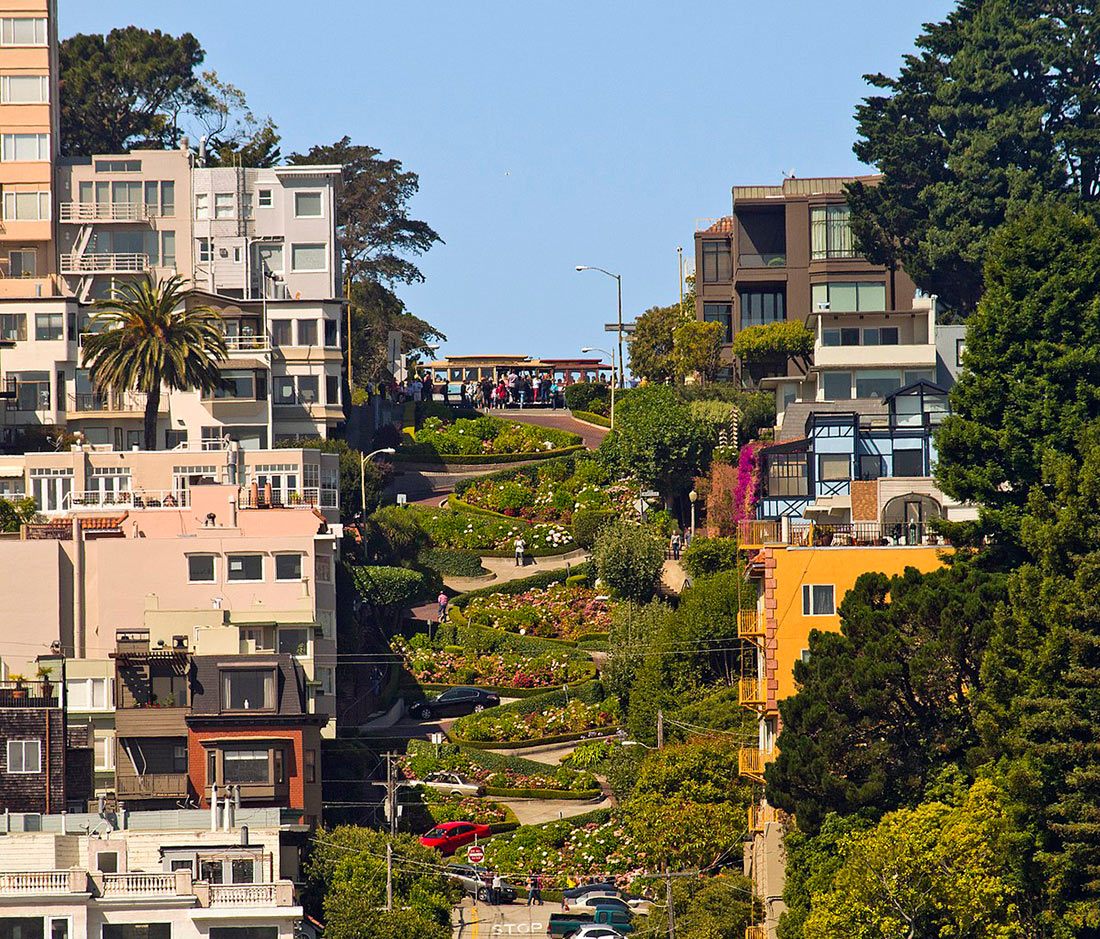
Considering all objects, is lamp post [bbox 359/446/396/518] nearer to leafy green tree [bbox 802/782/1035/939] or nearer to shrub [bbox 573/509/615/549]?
shrub [bbox 573/509/615/549]

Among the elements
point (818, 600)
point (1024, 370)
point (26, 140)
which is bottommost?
point (818, 600)

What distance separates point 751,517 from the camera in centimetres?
11981

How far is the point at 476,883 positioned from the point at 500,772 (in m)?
12.3

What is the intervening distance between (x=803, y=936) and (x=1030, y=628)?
11668 mm

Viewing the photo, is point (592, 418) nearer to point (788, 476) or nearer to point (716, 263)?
point (716, 263)

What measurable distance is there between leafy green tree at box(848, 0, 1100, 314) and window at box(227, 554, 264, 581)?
143ft

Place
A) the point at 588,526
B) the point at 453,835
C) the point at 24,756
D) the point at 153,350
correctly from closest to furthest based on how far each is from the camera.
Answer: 1. the point at 24,756
2. the point at 453,835
3. the point at 153,350
4. the point at 588,526

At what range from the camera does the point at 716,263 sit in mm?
160875

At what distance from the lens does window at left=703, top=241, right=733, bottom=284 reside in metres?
160

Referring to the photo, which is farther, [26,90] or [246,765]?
[26,90]

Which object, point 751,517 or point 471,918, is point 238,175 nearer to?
point 751,517

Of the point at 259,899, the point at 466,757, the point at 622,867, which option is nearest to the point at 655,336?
the point at 466,757

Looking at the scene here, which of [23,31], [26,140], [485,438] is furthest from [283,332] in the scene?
[23,31]

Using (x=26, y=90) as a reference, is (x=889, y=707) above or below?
below
